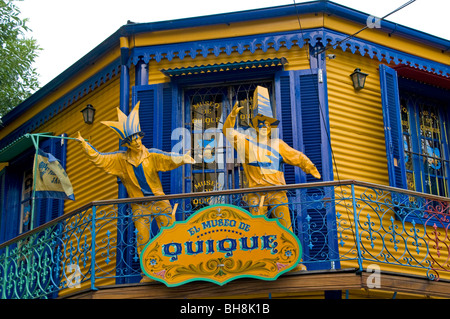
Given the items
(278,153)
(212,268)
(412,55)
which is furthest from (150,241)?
(412,55)

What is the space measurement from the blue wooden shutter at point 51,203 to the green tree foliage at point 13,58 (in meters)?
3.20

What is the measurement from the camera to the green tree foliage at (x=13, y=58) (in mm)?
16000

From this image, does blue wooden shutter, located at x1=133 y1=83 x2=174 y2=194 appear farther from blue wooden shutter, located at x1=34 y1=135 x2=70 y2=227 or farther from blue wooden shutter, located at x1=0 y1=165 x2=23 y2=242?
blue wooden shutter, located at x1=0 y1=165 x2=23 y2=242

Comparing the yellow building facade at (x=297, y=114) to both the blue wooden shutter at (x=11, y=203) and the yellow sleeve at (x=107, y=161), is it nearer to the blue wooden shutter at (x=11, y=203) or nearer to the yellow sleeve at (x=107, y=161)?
the yellow sleeve at (x=107, y=161)

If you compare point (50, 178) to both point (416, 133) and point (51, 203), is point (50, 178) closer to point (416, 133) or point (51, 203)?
point (51, 203)

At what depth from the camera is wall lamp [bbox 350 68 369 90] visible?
11273 millimetres

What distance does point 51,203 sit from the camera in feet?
42.4

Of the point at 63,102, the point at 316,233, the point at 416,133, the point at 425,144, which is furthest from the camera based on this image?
the point at 63,102

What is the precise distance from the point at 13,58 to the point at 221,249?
9.11 m

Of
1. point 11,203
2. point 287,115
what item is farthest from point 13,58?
point 287,115

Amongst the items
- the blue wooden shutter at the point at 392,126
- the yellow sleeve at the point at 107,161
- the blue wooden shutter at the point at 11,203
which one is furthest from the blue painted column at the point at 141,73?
the blue wooden shutter at the point at 11,203

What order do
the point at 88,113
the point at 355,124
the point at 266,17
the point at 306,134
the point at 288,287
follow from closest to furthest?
the point at 288,287 < the point at 306,134 < the point at 355,124 < the point at 266,17 < the point at 88,113

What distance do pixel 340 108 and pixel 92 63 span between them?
4.28m

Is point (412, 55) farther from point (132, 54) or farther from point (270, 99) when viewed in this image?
point (132, 54)
